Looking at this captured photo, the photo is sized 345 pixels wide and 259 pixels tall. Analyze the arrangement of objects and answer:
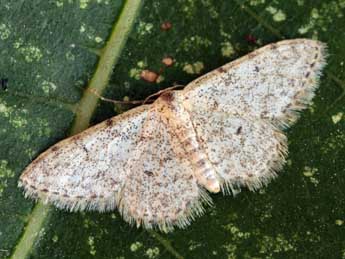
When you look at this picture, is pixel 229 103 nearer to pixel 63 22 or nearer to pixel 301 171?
pixel 301 171

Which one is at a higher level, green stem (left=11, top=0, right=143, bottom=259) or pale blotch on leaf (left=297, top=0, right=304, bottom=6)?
pale blotch on leaf (left=297, top=0, right=304, bottom=6)

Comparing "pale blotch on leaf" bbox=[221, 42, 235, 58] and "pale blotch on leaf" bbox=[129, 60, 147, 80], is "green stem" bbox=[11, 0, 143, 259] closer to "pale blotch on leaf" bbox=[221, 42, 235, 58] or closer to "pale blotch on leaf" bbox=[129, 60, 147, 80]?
"pale blotch on leaf" bbox=[129, 60, 147, 80]

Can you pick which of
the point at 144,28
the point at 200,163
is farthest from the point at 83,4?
the point at 200,163

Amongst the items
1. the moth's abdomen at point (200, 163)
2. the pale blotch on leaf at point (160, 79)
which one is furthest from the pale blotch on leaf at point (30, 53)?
the moth's abdomen at point (200, 163)

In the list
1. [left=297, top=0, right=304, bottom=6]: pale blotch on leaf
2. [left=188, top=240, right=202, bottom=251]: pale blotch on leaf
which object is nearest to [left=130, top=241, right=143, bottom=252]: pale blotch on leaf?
[left=188, top=240, right=202, bottom=251]: pale blotch on leaf

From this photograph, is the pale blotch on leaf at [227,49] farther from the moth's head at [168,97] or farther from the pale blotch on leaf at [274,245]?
the pale blotch on leaf at [274,245]

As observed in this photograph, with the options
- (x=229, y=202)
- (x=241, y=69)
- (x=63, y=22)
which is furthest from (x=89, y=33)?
(x=229, y=202)
